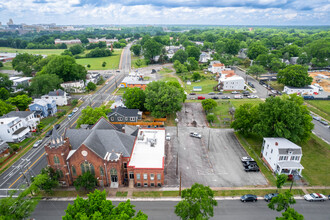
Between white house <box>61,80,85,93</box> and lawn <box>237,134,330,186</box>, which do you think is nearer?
lawn <box>237,134,330,186</box>

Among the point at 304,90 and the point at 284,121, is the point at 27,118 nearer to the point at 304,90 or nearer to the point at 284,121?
the point at 284,121

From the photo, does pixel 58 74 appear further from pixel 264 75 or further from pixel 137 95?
pixel 264 75

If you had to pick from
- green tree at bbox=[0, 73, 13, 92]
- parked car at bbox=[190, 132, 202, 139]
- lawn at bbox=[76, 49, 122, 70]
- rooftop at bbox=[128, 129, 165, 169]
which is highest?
green tree at bbox=[0, 73, 13, 92]

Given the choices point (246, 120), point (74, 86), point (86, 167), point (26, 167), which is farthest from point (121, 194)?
point (74, 86)

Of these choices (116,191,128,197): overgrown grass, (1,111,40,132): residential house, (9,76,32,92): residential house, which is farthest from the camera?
(9,76,32,92): residential house

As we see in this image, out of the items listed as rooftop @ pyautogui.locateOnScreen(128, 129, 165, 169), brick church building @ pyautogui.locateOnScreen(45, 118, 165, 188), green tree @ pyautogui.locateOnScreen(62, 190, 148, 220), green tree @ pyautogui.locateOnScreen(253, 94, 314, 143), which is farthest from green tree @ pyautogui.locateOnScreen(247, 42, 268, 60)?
green tree @ pyautogui.locateOnScreen(62, 190, 148, 220)

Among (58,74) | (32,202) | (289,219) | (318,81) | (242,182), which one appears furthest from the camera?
(318,81)

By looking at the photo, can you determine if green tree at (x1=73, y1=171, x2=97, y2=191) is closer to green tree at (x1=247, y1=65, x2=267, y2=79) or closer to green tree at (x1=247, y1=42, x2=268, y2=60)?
green tree at (x1=247, y1=65, x2=267, y2=79)

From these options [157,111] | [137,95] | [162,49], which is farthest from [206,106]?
[162,49]

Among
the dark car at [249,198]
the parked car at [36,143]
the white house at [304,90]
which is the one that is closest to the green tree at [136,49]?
the white house at [304,90]
